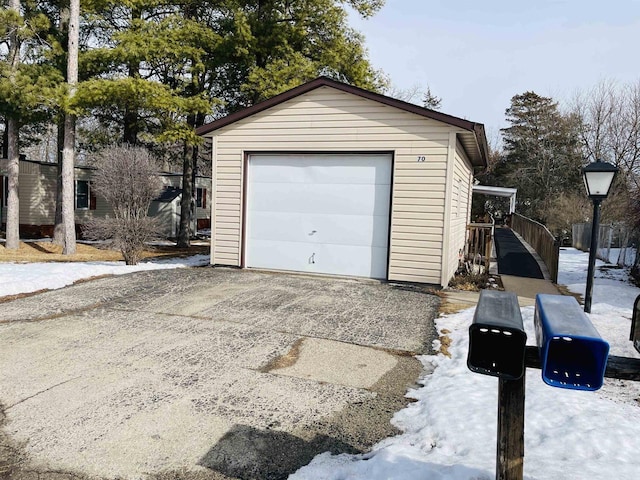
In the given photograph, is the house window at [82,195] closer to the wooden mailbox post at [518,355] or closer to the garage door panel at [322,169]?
the garage door panel at [322,169]

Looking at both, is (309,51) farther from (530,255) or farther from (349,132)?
(530,255)

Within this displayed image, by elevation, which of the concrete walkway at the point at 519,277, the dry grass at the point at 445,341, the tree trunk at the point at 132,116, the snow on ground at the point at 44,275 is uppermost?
the tree trunk at the point at 132,116

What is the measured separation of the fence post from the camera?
185cm

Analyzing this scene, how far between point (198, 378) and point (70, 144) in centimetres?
1203

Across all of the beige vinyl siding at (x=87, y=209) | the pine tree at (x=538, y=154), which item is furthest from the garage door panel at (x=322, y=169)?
the pine tree at (x=538, y=154)

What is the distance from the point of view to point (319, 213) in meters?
8.84

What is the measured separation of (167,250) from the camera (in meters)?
16.1

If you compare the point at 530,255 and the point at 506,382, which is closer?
the point at 506,382

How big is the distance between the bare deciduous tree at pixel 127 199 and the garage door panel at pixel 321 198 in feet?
10.7

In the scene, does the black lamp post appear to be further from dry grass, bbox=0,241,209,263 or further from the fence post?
dry grass, bbox=0,241,209,263

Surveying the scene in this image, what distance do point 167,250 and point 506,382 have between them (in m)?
15.5

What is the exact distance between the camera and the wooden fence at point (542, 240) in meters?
10.6

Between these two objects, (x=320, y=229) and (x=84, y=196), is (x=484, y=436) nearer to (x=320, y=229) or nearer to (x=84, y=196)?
(x=320, y=229)

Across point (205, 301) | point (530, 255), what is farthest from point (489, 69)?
point (205, 301)
